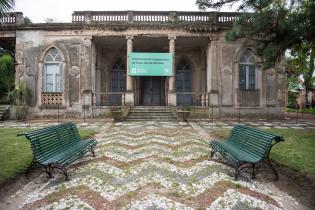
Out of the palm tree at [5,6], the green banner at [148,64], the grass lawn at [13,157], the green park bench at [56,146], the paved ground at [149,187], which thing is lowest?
the paved ground at [149,187]

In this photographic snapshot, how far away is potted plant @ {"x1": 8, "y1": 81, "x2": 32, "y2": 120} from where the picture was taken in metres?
12.4

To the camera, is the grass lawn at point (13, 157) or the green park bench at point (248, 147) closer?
the green park bench at point (248, 147)

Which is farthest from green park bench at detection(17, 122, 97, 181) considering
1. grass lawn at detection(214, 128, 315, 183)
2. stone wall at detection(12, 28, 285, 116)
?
stone wall at detection(12, 28, 285, 116)

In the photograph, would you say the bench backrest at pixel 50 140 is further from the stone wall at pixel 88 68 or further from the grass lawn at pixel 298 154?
the stone wall at pixel 88 68

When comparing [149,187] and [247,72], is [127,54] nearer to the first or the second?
[247,72]

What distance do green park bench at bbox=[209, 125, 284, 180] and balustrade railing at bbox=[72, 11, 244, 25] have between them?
10391 mm

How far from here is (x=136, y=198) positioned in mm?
2969

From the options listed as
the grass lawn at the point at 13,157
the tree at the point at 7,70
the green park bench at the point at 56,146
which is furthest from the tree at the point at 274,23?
the tree at the point at 7,70

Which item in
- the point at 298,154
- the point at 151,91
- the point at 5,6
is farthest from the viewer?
the point at 151,91

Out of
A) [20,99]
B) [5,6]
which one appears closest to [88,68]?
[20,99]

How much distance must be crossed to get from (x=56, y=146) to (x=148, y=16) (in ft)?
37.3

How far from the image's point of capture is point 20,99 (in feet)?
41.4

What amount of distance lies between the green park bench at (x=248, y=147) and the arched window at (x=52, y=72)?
11.8 m

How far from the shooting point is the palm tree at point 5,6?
3.58 m
